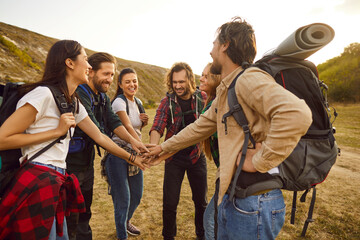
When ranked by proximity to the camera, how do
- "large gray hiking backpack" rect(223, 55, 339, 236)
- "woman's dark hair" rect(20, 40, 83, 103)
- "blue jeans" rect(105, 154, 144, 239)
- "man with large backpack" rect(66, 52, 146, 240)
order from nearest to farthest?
1. "large gray hiking backpack" rect(223, 55, 339, 236)
2. "woman's dark hair" rect(20, 40, 83, 103)
3. "man with large backpack" rect(66, 52, 146, 240)
4. "blue jeans" rect(105, 154, 144, 239)

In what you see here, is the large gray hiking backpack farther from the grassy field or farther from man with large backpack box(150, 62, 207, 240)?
the grassy field

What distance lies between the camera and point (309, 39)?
1.45 m

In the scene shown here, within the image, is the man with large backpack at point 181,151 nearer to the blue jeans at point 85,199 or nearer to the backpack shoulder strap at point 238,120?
the blue jeans at point 85,199

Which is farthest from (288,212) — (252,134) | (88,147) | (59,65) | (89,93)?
(59,65)

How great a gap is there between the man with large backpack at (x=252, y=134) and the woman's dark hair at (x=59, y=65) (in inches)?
59.1

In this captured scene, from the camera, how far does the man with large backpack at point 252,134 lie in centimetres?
139

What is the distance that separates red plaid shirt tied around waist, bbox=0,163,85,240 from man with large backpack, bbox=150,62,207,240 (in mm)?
1783

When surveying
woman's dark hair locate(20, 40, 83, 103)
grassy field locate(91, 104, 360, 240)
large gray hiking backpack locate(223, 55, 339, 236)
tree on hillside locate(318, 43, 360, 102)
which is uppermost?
tree on hillside locate(318, 43, 360, 102)

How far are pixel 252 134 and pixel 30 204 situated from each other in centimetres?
183

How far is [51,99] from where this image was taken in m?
1.91

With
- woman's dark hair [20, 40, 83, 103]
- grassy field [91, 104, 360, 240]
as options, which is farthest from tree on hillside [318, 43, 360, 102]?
woman's dark hair [20, 40, 83, 103]

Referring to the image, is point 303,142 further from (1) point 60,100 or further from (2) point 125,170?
(2) point 125,170

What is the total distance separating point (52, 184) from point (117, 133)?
1809 mm

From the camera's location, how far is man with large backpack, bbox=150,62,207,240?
3.32 m
